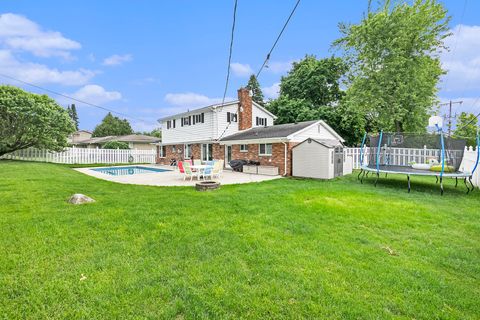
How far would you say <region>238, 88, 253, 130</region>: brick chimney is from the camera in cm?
1988

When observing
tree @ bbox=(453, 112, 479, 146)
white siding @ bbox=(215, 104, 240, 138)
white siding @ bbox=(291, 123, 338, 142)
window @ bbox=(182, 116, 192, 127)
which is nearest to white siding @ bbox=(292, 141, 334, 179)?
white siding @ bbox=(291, 123, 338, 142)

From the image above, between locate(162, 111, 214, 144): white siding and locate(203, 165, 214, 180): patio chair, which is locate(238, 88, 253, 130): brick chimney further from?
locate(203, 165, 214, 180): patio chair

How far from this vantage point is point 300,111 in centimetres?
2552

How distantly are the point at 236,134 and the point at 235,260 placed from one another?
15901 mm

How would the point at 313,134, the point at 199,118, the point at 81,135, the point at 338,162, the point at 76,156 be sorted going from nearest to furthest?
the point at 338,162, the point at 313,134, the point at 199,118, the point at 76,156, the point at 81,135

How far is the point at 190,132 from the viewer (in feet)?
69.6

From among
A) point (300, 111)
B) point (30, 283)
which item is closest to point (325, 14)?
point (30, 283)

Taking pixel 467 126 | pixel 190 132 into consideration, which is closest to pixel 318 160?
pixel 190 132

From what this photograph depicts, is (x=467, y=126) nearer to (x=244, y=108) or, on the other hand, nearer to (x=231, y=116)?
(x=244, y=108)

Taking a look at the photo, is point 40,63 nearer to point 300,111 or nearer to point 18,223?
point 18,223

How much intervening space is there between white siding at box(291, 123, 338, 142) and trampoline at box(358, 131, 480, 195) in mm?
3271

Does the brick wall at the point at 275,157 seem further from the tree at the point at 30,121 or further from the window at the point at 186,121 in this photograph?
the tree at the point at 30,121

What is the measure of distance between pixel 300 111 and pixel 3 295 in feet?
83.3

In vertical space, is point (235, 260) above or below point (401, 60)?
below
